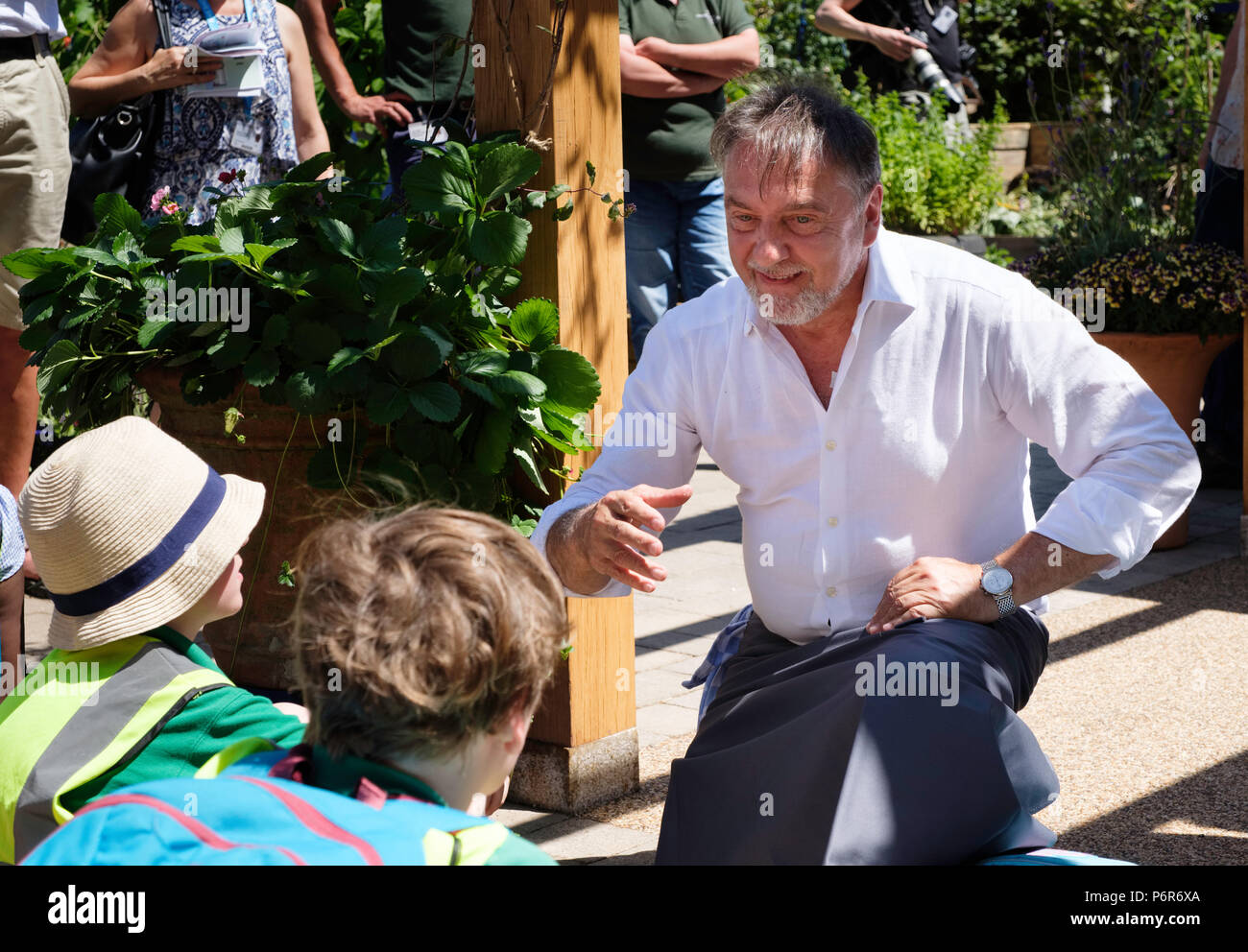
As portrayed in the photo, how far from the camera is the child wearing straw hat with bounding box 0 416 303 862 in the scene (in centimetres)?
203

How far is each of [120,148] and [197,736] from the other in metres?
2.97

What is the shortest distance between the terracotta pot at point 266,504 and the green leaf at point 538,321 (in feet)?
1.28

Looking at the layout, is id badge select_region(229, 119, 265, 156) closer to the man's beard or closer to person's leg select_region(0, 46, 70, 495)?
person's leg select_region(0, 46, 70, 495)

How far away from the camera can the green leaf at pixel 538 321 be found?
312cm

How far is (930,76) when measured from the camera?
8.99m

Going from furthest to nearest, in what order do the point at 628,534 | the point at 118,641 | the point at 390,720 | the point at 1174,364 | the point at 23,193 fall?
the point at 1174,364, the point at 23,193, the point at 628,534, the point at 118,641, the point at 390,720

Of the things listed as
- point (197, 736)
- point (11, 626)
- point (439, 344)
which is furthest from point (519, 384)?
point (11, 626)

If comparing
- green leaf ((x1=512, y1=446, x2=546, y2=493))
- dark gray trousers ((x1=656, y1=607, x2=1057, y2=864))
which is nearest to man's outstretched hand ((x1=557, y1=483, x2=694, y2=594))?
dark gray trousers ((x1=656, y1=607, x2=1057, y2=864))

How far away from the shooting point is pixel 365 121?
17.5ft

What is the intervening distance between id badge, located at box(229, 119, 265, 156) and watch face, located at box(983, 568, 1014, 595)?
3.02 metres

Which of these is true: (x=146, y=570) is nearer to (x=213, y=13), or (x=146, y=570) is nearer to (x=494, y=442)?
(x=494, y=442)

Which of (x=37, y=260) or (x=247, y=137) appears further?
(x=247, y=137)

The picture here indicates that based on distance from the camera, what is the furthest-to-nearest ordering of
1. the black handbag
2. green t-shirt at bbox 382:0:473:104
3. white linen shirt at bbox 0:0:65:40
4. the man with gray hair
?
green t-shirt at bbox 382:0:473:104, the black handbag, white linen shirt at bbox 0:0:65:40, the man with gray hair
